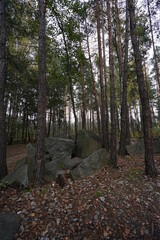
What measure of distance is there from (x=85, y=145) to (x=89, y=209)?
390 centimetres

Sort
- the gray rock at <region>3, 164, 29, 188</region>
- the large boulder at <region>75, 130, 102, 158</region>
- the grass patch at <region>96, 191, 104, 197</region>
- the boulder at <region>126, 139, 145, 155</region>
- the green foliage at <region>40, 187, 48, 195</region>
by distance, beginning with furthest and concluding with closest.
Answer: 1. the boulder at <region>126, 139, 145, 155</region>
2. the large boulder at <region>75, 130, 102, 158</region>
3. the gray rock at <region>3, 164, 29, 188</region>
4. the green foliage at <region>40, 187, 48, 195</region>
5. the grass patch at <region>96, 191, 104, 197</region>

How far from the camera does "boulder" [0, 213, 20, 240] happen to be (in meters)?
2.11

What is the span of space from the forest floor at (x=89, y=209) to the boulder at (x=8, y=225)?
10 cm

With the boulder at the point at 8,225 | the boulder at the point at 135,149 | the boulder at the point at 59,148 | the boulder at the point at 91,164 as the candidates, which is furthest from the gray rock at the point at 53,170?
the boulder at the point at 135,149

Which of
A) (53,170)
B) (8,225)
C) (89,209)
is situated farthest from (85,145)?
(8,225)

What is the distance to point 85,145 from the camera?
659 centimetres

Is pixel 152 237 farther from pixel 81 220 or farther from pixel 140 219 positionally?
pixel 81 220

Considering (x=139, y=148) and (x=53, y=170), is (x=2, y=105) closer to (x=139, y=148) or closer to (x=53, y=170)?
(x=53, y=170)

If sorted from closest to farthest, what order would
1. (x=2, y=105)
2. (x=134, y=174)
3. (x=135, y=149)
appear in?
(x=134, y=174)
(x=2, y=105)
(x=135, y=149)

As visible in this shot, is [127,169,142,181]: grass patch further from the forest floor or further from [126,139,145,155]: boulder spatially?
[126,139,145,155]: boulder

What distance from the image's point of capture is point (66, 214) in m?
2.66

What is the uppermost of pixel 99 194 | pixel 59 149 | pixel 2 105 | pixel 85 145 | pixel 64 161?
pixel 2 105

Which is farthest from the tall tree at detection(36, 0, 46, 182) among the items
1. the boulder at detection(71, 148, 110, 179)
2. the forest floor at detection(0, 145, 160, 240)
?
the boulder at detection(71, 148, 110, 179)

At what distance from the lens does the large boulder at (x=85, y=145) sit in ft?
21.1
